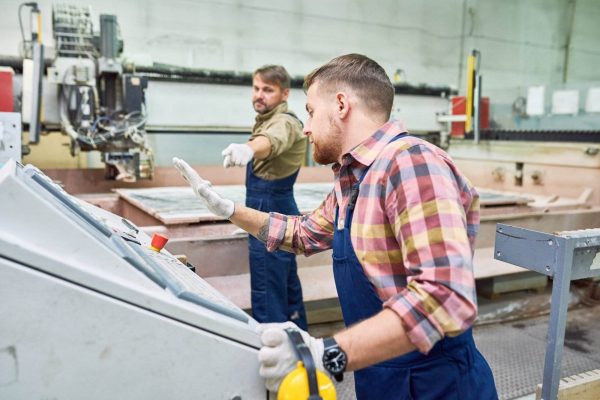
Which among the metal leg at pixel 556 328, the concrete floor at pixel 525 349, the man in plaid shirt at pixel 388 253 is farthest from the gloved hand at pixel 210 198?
the concrete floor at pixel 525 349

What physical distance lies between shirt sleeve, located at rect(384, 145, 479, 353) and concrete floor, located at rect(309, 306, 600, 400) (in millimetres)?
1468

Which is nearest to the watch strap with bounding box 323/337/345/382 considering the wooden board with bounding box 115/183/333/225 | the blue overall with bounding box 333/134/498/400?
the blue overall with bounding box 333/134/498/400

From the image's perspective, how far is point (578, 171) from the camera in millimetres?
3867

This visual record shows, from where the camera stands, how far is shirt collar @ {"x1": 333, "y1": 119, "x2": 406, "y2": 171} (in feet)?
3.41

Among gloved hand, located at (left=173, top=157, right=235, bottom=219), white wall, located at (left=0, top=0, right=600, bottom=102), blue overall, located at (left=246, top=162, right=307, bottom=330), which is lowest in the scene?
blue overall, located at (left=246, top=162, right=307, bottom=330)

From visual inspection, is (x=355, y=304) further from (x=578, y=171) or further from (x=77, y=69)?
(x=578, y=171)

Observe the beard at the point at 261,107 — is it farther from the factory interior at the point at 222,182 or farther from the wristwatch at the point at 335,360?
the wristwatch at the point at 335,360

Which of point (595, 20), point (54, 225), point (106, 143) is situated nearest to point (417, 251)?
point (54, 225)

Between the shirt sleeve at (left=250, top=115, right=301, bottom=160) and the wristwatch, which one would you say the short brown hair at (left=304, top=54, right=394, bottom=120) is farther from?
the shirt sleeve at (left=250, top=115, right=301, bottom=160)

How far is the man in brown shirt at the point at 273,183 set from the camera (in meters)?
2.25

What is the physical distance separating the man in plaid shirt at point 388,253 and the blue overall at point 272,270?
3.25 ft

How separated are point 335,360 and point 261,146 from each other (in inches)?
58.6

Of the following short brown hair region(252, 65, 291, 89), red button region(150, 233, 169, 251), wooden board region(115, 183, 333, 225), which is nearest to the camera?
red button region(150, 233, 169, 251)

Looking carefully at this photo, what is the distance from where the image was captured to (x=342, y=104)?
109 centimetres
